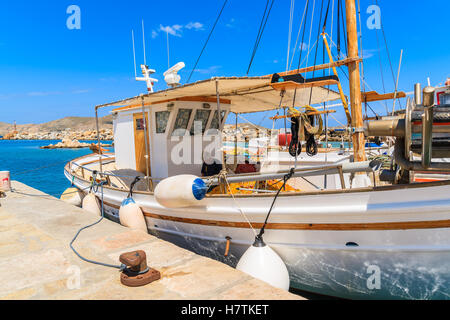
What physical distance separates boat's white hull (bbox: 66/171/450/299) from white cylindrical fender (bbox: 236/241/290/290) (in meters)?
0.26

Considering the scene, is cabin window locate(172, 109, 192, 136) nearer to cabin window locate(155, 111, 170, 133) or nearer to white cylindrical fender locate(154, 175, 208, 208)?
cabin window locate(155, 111, 170, 133)

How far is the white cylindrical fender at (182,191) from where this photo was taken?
14.3 ft

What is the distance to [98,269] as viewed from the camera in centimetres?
338

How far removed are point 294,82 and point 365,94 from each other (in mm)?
2522

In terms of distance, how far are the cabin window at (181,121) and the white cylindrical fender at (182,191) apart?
2.47 metres

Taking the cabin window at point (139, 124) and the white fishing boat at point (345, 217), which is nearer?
the white fishing boat at point (345, 217)

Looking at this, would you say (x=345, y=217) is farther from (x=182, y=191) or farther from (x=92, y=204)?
(x=92, y=204)

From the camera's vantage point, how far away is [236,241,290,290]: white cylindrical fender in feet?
11.9

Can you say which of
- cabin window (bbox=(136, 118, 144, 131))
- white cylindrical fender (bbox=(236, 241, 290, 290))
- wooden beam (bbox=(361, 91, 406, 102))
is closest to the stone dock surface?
white cylindrical fender (bbox=(236, 241, 290, 290))

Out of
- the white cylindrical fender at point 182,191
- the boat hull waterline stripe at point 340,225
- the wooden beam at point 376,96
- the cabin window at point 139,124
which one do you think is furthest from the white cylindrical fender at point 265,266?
the cabin window at point 139,124

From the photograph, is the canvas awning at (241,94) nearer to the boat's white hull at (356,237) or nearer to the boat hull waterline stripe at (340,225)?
the boat's white hull at (356,237)
